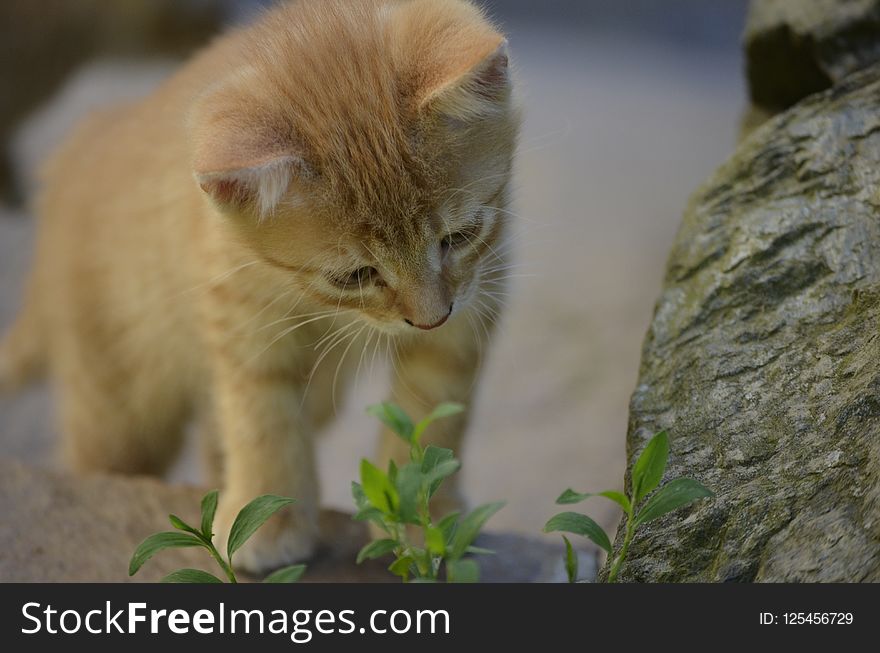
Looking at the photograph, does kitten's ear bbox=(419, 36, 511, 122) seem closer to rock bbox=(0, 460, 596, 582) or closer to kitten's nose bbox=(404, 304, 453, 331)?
kitten's nose bbox=(404, 304, 453, 331)

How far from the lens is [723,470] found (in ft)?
5.28

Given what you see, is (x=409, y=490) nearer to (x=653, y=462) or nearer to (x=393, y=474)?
(x=393, y=474)

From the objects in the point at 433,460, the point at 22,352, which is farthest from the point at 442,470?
the point at 22,352

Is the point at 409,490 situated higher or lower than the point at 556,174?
lower

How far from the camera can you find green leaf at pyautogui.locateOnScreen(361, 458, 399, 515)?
1362 mm

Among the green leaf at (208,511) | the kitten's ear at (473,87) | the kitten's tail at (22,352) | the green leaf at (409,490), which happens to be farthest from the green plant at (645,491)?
the kitten's tail at (22,352)

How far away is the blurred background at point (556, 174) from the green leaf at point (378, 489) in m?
2.12

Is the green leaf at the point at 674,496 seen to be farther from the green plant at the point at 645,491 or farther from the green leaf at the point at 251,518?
the green leaf at the point at 251,518

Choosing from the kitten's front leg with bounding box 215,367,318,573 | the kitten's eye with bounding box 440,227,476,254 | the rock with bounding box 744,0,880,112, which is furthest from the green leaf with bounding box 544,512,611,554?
the rock with bounding box 744,0,880,112

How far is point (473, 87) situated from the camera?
168 cm

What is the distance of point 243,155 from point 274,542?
0.99 metres

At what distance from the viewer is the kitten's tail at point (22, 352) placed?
3.41 meters
